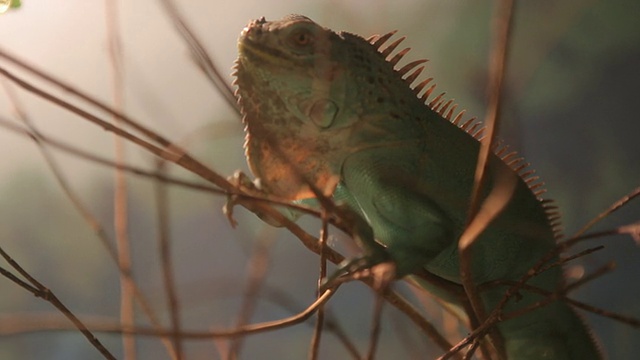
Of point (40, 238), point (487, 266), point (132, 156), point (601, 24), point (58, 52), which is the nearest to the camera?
point (487, 266)

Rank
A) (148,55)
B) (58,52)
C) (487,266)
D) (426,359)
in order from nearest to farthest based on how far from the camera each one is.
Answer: (487,266)
(426,359)
(58,52)
(148,55)

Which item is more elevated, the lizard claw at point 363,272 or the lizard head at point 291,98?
the lizard head at point 291,98

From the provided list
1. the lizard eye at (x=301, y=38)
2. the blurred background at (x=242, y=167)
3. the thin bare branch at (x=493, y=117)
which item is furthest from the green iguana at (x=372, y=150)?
the blurred background at (x=242, y=167)

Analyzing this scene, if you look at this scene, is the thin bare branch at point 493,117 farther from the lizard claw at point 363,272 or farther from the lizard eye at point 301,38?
the lizard eye at point 301,38

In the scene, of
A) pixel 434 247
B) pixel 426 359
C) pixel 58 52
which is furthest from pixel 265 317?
pixel 434 247

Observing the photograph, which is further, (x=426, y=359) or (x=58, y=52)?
(x=58, y=52)

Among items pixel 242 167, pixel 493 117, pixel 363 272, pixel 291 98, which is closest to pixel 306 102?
pixel 291 98

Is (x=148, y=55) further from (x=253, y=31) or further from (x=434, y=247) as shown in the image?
(x=434, y=247)

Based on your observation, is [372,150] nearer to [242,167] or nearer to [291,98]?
[291,98]
